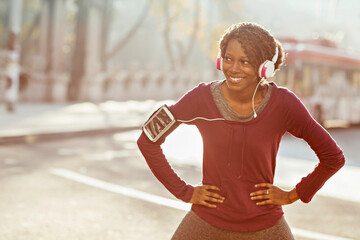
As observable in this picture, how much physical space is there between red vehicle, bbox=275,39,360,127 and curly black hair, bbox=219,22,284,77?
16.7m

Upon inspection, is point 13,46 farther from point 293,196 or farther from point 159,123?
point 293,196

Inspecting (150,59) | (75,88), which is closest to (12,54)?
(75,88)

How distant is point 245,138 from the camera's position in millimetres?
2762

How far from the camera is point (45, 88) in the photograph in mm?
31219

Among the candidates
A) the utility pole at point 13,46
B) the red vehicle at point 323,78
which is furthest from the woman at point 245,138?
the utility pole at point 13,46

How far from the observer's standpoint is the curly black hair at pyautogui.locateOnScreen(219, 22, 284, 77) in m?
2.73

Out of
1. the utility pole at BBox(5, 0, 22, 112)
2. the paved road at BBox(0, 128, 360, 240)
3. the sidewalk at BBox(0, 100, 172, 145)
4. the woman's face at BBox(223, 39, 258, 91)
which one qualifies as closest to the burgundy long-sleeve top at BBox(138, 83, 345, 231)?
the woman's face at BBox(223, 39, 258, 91)

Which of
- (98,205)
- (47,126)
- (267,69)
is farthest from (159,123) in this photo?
(47,126)

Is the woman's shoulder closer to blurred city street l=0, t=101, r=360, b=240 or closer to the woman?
the woman

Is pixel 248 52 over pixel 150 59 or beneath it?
over

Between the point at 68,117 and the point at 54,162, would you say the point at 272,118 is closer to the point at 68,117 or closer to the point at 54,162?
the point at 54,162

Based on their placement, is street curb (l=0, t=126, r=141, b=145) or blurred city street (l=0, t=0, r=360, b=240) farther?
street curb (l=0, t=126, r=141, b=145)

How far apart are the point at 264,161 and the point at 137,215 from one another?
403 cm

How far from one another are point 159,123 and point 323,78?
19.5 m
